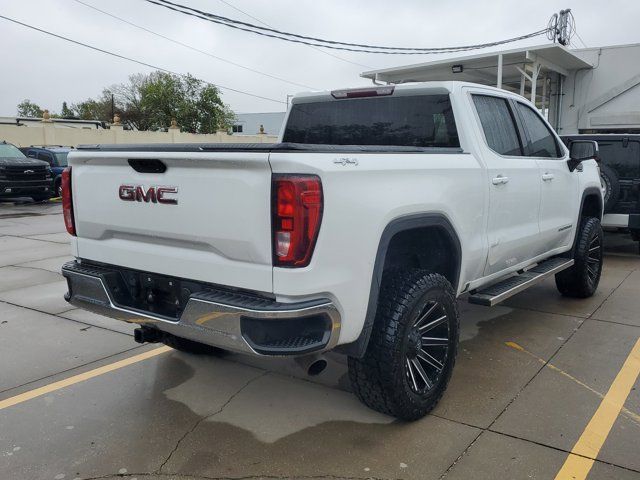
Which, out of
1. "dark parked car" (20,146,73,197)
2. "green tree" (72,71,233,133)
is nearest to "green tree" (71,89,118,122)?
"green tree" (72,71,233,133)

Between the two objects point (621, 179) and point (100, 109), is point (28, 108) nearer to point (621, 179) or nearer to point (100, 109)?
point (100, 109)

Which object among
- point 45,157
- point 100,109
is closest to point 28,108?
point 100,109

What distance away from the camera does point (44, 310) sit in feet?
19.1

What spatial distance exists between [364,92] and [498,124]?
1.08 m

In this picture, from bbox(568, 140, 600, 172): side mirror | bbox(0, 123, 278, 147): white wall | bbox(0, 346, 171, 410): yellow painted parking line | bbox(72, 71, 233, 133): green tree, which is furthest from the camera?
bbox(72, 71, 233, 133): green tree

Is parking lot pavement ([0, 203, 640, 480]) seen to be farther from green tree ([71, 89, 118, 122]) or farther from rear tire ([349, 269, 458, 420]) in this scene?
green tree ([71, 89, 118, 122])

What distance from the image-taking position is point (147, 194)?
3.12m

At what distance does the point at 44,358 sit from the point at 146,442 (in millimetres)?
1753

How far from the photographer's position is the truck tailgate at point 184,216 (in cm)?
271

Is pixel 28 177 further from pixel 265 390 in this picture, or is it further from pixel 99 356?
pixel 265 390

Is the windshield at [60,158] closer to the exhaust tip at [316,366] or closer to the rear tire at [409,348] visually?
the rear tire at [409,348]

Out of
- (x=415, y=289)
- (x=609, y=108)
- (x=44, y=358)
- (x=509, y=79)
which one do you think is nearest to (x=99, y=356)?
(x=44, y=358)

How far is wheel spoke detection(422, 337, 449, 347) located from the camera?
3.46 metres

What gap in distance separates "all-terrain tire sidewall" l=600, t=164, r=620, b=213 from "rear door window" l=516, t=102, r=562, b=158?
10.7 feet
